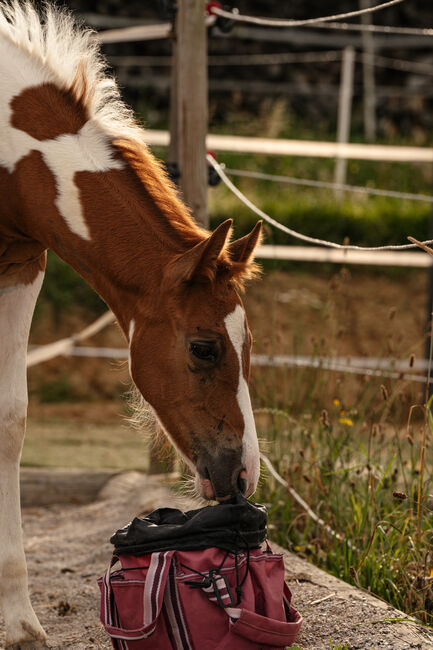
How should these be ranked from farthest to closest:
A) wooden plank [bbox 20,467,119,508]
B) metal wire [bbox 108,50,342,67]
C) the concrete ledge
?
metal wire [bbox 108,50,342,67], wooden plank [bbox 20,467,119,508], the concrete ledge

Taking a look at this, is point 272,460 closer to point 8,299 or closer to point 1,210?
point 8,299

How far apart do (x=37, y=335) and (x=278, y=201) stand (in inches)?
104

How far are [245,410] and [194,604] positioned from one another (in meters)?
0.46

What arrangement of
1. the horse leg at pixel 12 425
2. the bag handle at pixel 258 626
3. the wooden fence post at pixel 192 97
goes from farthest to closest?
the wooden fence post at pixel 192 97
the horse leg at pixel 12 425
the bag handle at pixel 258 626

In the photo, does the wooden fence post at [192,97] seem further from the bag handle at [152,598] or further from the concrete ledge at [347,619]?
the bag handle at [152,598]

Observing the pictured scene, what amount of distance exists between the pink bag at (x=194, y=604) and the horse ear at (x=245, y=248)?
71cm

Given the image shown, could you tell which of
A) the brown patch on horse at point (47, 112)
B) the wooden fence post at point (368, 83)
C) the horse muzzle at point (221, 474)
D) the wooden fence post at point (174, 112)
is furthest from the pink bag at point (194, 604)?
the wooden fence post at point (368, 83)

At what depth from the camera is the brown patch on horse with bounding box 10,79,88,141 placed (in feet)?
7.81

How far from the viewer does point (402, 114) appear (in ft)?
34.0

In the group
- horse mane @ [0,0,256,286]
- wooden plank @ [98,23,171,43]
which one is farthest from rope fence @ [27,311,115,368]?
horse mane @ [0,0,256,286]

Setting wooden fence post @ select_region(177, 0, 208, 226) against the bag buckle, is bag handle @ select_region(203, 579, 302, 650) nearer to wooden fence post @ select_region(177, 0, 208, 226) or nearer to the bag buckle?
the bag buckle

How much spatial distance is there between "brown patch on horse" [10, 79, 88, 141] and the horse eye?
2.37 ft

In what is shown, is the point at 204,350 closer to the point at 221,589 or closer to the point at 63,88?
the point at 221,589

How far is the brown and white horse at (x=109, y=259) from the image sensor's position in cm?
209
